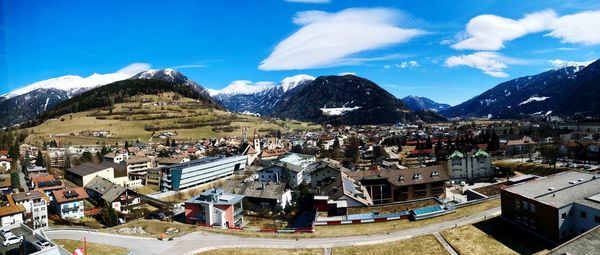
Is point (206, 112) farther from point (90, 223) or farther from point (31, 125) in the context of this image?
point (90, 223)

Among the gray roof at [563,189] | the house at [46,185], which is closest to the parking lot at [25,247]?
A: the house at [46,185]

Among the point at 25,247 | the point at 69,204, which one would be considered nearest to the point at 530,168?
the point at 25,247

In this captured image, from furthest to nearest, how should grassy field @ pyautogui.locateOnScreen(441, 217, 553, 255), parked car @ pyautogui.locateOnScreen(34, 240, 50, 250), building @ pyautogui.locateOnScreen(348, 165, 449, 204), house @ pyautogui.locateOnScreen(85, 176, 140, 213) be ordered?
house @ pyautogui.locateOnScreen(85, 176, 140, 213), building @ pyautogui.locateOnScreen(348, 165, 449, 204), grassy field @ pyautogui.locateOnScreen(441, 217, 553, 255), parked car @ pyautogui.locateOnScreen(34, 240, 50, 250)

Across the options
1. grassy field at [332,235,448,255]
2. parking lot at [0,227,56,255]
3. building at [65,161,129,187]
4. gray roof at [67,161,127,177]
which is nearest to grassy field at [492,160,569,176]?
grassy field at [332,235,448,255]

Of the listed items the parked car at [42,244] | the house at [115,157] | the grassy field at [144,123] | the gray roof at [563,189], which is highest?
the grassy field at [144,123]

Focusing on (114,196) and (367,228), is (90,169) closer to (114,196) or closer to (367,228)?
(114,196)

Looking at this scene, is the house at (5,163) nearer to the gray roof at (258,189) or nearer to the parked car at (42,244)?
the gray roof at (258,189)

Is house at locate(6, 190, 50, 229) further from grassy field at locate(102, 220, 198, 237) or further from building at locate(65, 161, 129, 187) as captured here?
building at locate(65, 161, 129, 187)
